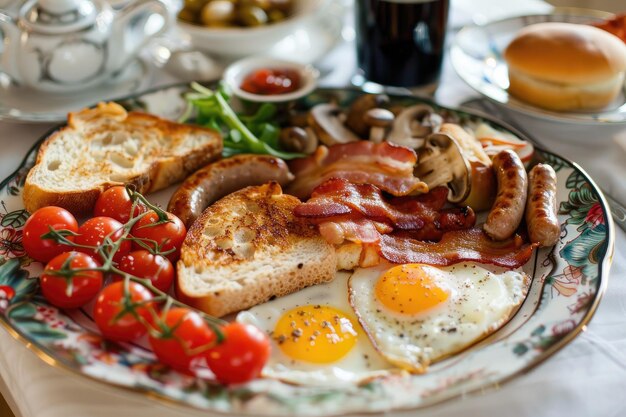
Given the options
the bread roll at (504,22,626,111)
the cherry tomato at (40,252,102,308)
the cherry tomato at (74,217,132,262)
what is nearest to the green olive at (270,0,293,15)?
the bread roll at (504,22,626,111)

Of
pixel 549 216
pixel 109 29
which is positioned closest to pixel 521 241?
pixel 549 216

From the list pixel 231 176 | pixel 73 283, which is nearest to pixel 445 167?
pixel 231 176

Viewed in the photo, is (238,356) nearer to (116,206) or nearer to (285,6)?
(116,206)

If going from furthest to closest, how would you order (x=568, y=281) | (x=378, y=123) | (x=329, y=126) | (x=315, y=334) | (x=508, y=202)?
(x=329, y=126), (x=378, y=123), (x=508, y=202), (x=568, y=281), (x=315, y=334)

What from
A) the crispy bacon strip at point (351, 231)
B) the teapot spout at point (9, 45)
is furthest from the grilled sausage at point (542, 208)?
the teapot spout at point (9, 45)

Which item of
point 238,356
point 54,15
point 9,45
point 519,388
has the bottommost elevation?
point 519,388

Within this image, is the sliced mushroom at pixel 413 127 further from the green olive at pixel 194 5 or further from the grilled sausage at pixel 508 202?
the green olive at pixel 194 5
